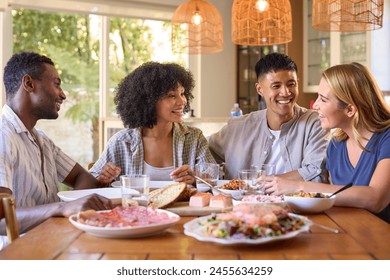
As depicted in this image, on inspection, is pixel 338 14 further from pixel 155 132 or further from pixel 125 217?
pixel 125 217

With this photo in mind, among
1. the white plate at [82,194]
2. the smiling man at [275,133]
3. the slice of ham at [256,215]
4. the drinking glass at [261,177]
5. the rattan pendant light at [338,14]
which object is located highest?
the rattan pendant light at [338,14]

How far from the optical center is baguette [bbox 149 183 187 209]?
1.72 m

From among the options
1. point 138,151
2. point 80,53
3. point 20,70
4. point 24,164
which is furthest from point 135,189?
point 80,53

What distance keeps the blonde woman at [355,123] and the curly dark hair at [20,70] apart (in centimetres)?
112

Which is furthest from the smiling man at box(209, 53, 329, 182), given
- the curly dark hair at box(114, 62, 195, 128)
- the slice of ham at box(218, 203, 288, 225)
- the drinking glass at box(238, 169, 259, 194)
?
the slice of ham at box(218, 203, 288, 225)

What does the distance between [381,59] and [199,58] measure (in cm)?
221

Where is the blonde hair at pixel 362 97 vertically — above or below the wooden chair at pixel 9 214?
above

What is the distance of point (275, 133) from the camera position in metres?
2.75

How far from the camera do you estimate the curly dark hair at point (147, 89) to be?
104 inches

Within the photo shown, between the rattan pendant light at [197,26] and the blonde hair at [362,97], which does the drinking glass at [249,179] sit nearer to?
the blonde hair at [362,97]

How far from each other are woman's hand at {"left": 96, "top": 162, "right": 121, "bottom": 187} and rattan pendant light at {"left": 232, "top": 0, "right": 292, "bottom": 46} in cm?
201

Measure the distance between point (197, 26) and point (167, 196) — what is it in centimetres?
303

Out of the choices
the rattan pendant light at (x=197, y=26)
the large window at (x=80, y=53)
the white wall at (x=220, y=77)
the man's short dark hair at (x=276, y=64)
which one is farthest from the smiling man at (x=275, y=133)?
the white wall at (x=220, y=77)

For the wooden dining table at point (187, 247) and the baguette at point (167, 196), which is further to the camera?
the baguette at point (167, 196)
